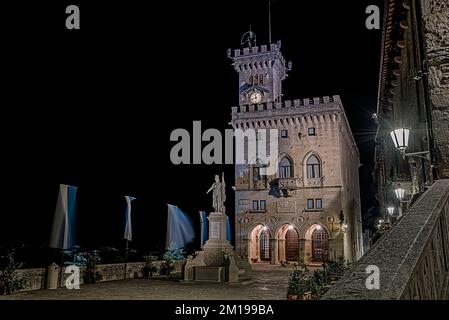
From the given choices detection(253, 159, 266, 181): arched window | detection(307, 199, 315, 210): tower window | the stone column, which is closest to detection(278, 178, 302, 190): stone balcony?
detection(307, 199, 315, 210): tower window

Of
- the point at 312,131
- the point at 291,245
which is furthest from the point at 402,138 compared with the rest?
the point at 291,245

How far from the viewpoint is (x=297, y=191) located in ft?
113

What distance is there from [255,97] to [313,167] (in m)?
11.5

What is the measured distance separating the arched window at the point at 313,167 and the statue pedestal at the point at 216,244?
1670 centimetres

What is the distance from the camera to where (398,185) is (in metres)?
13.2

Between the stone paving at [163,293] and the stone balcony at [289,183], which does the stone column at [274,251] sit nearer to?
the stone balcony at [289,183]

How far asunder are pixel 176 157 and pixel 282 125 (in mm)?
16982

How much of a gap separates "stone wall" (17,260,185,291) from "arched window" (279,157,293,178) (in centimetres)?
1412

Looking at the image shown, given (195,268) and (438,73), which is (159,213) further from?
(438,73)

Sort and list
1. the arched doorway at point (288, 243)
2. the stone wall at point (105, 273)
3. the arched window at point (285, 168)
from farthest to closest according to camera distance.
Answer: the arched window at point (285, 168)
the arched doorway at point (288, 243)
the stone wall at point (105, 273)

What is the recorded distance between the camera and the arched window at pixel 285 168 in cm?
3528

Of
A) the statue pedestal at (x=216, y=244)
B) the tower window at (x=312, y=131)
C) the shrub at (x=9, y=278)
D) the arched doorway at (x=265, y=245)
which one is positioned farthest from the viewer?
the arched doorway at (x=265, y=245)

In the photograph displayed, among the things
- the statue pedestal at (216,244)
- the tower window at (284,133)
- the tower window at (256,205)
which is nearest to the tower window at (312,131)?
the tower window at (284,133)

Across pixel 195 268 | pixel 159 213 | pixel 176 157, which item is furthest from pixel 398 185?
pixel 159 213
